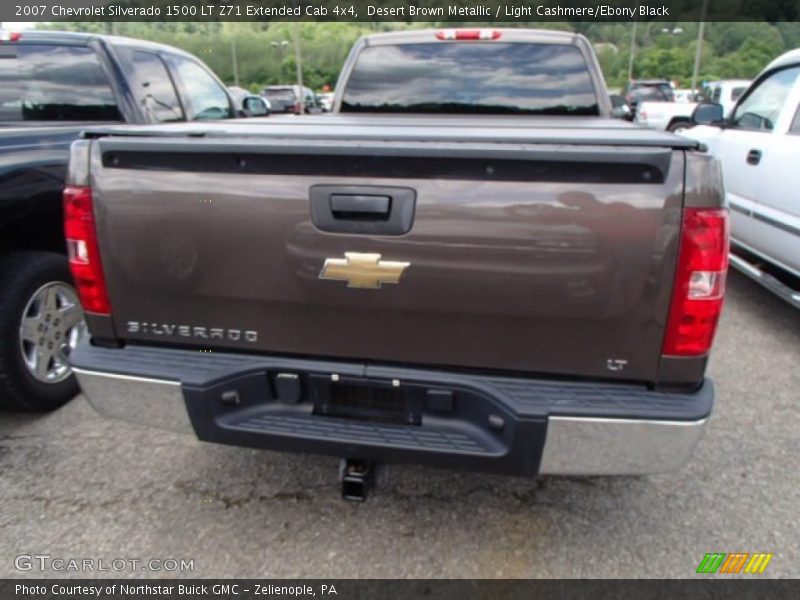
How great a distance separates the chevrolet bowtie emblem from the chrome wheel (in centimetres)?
202

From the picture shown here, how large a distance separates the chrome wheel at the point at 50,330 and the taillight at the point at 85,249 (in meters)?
1.20

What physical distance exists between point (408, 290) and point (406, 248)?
0.14m

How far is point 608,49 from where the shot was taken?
6650 centimetres

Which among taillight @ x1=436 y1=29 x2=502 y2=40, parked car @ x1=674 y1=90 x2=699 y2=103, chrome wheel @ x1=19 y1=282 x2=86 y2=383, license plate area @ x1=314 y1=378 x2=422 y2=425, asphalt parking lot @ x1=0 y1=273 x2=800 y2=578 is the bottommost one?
asphalt parking lot @ x1=0 y1=273 x2=800 y2=578

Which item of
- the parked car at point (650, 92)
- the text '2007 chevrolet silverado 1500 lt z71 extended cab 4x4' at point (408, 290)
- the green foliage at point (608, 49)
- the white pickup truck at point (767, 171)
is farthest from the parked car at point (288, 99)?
the text '2007 chevrolet silverado 1500 lt z71 extended cab 4x4' at point (408, 290)

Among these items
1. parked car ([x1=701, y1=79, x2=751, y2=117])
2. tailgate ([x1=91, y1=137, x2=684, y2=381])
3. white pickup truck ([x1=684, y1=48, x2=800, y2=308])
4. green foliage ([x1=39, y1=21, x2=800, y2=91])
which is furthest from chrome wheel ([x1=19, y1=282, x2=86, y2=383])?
green foliage ([x1=39, y1=21, x2=800, y2=91])

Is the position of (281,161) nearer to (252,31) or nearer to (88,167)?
(88,167)

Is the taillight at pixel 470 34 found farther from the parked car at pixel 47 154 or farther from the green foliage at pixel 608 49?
the green foliage at pixel 608 49

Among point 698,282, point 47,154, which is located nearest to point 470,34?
point 47,154

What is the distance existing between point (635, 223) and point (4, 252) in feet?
10.2

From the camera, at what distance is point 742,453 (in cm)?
300

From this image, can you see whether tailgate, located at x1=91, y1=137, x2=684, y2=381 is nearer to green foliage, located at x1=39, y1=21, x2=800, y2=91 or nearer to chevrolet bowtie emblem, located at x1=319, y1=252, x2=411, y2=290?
chevrolet bowtie emblem, located at x1=319, y1=252, x2=411, y2=290

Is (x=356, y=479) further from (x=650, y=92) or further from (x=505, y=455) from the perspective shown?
(x=650, y=92)

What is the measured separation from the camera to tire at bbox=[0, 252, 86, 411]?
3.07 m
